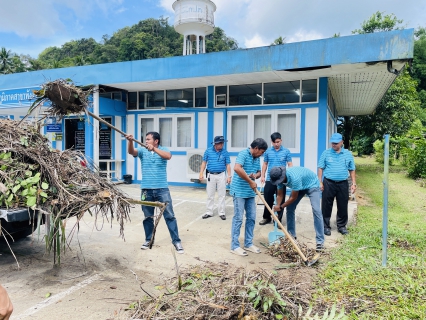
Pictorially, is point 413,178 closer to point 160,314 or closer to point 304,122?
point 304,122

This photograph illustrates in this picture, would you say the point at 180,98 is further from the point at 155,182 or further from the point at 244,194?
the point at 244,194

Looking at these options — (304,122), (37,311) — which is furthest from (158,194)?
(304,122)

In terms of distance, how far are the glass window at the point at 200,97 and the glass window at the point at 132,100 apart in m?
2.10

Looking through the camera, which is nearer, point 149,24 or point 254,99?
point 254,99

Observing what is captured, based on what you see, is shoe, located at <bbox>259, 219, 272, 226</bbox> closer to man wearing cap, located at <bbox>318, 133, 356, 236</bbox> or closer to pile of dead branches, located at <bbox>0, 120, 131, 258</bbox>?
man wearing cap, located at <bbox>318, 133, 356, 236</bbox>

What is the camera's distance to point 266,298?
2.68 m

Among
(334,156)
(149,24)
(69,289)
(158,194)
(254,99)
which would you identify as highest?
(149,24)

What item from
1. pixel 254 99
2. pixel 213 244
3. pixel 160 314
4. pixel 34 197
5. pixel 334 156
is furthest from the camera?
pixel 254 99

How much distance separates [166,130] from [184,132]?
633 millimetres

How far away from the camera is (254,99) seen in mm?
9031

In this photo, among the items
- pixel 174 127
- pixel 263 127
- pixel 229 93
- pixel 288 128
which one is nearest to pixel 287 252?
pixel 288 128

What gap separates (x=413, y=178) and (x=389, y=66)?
8.49m

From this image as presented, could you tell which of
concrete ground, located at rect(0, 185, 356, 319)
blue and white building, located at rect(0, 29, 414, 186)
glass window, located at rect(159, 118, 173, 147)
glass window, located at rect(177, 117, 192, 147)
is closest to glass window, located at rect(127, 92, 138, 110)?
blue and white building, located at rect(0, 29, 414, 186)

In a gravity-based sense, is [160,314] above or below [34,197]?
below
